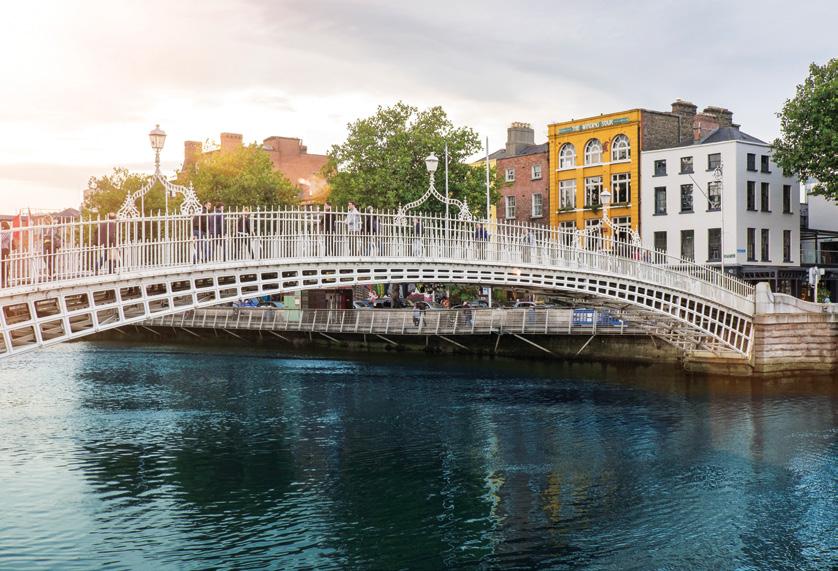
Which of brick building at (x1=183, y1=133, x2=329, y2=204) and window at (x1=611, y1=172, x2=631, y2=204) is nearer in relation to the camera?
window at (x1=611, y1=172, x2=631, y2=204)

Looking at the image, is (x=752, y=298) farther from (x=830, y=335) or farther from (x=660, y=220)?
(x=660, y=220)

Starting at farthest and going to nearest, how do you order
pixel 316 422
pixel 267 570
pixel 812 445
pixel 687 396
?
pixel 687 396 < pixel 316 422 < pixel 812 445 < pixel 267 570

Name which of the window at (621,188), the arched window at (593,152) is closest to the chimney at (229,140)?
the arched window at (593,152)

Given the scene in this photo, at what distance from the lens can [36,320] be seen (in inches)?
752

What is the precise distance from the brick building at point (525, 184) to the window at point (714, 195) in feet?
39.4

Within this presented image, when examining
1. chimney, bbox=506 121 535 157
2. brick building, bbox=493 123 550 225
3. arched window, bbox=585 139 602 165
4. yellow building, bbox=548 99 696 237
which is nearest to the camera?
yellow building, bbox=548 99 696 237

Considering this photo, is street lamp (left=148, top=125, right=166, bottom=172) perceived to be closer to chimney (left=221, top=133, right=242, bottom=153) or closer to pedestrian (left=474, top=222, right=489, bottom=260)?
pedestrian (left=474, top=222, right=489, bottom=260)

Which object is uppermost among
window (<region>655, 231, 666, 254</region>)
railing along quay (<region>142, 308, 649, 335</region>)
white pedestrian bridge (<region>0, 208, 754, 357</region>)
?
window (<region>655, 231, 666, 254</region>)

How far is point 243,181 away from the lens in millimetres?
58594

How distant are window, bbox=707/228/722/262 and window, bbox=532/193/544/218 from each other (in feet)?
42.4

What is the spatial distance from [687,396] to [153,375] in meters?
23.4

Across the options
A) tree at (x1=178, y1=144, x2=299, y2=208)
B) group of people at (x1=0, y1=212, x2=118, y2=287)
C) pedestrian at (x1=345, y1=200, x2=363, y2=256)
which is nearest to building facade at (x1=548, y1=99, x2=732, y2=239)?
tree at (x1=178, y1=144, x2=299, y2=208)

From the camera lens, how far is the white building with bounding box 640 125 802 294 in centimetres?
4947

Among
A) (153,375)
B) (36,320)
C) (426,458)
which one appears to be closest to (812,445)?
(426,458)
